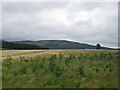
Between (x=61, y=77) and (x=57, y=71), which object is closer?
(x=61, y=77)

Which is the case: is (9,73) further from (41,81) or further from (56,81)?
(56,81)

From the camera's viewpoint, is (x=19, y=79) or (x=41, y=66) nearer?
(x=19, y=79)

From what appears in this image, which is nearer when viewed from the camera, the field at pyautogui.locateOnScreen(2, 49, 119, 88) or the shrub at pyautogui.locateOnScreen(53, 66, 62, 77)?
the field at pyautogui.locateOnScreen(2, 49, 119, 88)

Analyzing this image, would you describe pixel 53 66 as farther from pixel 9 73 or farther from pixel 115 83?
pixel 115 83

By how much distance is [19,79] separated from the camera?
1239cm

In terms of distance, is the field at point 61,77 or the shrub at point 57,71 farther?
the shrub at point 57,71

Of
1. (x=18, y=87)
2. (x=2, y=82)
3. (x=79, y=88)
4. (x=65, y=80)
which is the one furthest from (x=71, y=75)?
(x=2, y=82)

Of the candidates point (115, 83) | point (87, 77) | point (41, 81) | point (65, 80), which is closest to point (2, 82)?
point (41, 81)

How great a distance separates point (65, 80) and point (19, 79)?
464cm

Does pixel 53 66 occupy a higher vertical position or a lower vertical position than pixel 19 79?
higher

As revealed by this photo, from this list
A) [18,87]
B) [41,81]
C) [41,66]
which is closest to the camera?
[18,87]

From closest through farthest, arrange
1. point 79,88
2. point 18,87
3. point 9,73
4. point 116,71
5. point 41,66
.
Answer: point 79,88 < point 18,87 < point 116,71 < point 9,73 < point 41,66

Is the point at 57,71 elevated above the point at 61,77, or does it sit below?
above

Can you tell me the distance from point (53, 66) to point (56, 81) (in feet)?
10.7
